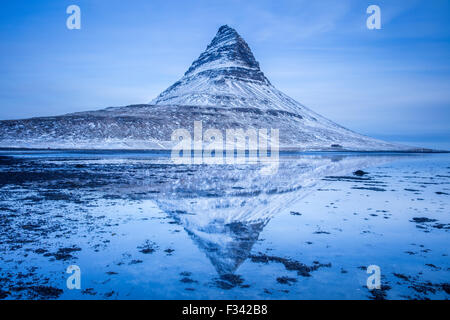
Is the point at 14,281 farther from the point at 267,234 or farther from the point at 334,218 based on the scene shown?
Answer: the point at 334,218

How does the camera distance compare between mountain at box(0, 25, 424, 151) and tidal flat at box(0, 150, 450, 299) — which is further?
mountain at box(0, 25, 424, 151)

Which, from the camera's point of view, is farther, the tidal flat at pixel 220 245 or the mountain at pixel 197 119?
the mountain at pixel 197 119

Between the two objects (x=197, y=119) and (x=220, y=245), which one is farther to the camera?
(x=197, y=119)

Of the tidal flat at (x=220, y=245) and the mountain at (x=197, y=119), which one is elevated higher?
the mountain at (x=197, y=119)

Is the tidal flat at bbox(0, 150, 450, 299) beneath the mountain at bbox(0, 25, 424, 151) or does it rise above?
beneath

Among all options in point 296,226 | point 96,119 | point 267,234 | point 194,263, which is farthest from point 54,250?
point 96,119
